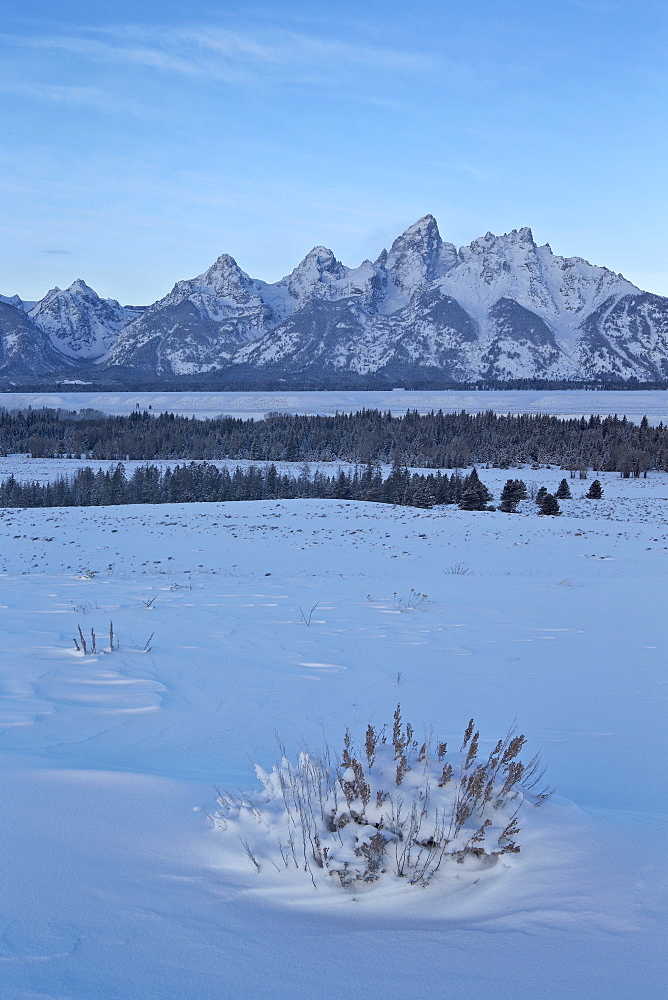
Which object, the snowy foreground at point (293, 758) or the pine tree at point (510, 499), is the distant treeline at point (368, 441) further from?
the snowy foreground at point (293, 758)

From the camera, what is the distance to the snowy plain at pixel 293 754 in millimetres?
2316

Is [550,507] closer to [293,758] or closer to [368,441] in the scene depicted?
[293,758]

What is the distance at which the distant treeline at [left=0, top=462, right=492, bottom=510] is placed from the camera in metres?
60.3

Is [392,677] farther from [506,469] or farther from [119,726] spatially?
[506,469]

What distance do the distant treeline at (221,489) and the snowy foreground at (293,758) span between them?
4625 centimetres

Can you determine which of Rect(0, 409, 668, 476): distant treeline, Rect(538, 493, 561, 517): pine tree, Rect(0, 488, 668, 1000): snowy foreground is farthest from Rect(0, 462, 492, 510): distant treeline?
Rect(0, 488, 668, 1000): snowy foreground

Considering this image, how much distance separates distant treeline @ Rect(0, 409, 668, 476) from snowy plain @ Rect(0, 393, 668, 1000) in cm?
8881

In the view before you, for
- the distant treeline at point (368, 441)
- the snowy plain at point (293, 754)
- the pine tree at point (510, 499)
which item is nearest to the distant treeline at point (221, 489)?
the pine tree at point (510, 499)

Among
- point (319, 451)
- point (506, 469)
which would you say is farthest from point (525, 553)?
point (319, 451)

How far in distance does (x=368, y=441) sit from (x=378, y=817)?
10954 centimetres

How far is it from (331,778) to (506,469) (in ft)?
317

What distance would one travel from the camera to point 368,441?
112 metres

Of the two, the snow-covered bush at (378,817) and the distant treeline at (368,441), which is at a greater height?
the distant treeline at (368,441)

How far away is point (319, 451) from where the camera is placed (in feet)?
376
